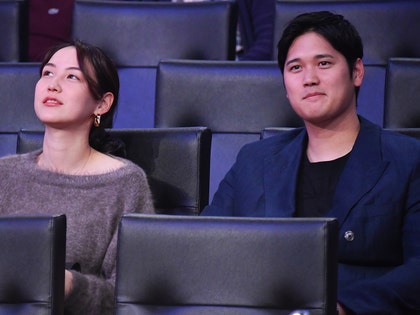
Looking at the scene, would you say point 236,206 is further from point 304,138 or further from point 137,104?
point 137,104

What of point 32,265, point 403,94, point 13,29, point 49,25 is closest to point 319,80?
point 403,94

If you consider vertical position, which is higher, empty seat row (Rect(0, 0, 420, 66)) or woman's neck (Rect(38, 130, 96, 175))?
empty seat row (Rect(0, 0, 420, 66))

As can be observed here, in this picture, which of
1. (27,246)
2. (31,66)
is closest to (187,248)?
(27,246)

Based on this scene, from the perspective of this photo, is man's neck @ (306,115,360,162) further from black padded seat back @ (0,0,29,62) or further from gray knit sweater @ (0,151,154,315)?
black padded seat back @ (0,0,29,62)

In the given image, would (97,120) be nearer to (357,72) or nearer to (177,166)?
(177,166)

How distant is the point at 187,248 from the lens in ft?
1.69

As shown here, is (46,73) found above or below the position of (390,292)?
above

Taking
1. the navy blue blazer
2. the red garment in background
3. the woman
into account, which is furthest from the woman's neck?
the red garment in background

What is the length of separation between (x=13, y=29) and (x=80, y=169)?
0.34 m

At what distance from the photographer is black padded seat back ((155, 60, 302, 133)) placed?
87 centimetres

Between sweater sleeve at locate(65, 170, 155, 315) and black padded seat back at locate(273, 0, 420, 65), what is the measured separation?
30 centimetres

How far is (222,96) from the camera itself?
872 mm

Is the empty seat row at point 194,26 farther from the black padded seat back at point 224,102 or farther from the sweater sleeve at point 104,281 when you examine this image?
the sweater sleeve at point 104,281

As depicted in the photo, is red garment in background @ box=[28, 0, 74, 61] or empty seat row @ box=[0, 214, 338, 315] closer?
empty seat row @ box=[0, 214, 338, 315]
